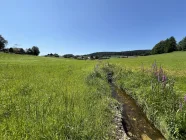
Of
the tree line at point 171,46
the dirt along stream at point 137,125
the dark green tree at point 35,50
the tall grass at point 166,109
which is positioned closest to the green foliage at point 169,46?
the tree line at point 171,46

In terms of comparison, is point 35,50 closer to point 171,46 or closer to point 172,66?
point 171,46

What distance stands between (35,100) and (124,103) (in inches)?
230

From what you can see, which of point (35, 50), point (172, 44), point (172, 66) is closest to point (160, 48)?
point (172, 44)

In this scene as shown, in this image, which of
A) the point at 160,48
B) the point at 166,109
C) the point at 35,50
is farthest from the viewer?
the point at 35,50

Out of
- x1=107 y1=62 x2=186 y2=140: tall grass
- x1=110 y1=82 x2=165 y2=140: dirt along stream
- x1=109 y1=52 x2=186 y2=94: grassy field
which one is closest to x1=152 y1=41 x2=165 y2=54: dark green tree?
x1=109 y1=52 x2=186 y2=94: grassy field

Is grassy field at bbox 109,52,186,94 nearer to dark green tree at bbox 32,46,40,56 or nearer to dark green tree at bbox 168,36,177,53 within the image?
dark green tree at bbox 168,36,177,53

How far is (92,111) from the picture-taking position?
639cm

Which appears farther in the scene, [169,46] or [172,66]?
[169,46]

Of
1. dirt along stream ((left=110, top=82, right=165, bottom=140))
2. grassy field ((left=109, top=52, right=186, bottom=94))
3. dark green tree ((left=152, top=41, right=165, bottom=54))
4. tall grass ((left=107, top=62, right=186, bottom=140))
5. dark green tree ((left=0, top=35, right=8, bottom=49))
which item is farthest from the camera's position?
dark green tree ((left=152, top=41, right=165, bottom=54))

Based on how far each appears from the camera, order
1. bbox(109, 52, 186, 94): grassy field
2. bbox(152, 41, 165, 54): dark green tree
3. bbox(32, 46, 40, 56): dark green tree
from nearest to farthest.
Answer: bbox(109, 52, 186, 94): grassy field, bbox(152, 41, 165, 54): dark green tree, bbox(32, 46, 40, 56): dark green tree

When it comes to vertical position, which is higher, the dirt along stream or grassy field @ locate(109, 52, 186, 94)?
grassy field @ locate(109, 52, 186, 94)

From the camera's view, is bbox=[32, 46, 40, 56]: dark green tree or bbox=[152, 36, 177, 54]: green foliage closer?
bbox=[152, 36, 177, 54]: green foliage

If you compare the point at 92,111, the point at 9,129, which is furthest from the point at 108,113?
the point at 9,129

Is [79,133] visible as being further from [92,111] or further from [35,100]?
[35,100]
